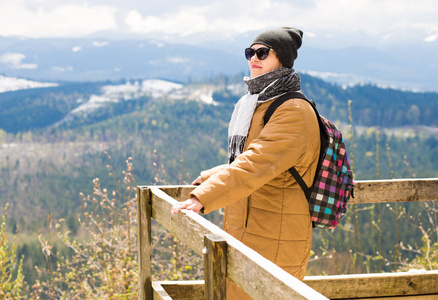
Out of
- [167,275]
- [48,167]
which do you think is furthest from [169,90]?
[167,275]

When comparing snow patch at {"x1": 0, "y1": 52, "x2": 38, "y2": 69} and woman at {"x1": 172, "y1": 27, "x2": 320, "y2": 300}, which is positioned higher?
snow patch at {"x1": 0, "y1": 52, "x2": 38, "y2": 69}

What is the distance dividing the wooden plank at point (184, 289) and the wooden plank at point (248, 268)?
754 millimetres

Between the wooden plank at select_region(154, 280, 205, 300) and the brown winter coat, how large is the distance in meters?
0.81

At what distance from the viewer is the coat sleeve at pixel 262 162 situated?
1.97 meters

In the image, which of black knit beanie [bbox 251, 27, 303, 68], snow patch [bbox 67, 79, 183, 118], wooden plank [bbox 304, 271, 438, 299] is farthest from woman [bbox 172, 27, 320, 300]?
snow patch [bbox 67, 79, 183, 118]

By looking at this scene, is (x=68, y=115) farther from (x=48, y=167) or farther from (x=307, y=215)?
(x=307, y=215)

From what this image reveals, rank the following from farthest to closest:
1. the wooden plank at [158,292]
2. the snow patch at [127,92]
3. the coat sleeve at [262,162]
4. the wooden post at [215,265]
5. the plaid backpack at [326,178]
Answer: the snow patch at [127,92]
the wooden plank at [158,292]
the plaid backpack at [326,178]
the coat sleeve at [262,162]
the wooden post at [215,265]

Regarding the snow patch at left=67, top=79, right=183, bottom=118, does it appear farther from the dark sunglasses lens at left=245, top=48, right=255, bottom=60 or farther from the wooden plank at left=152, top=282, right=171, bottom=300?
the dark sunglasses lens at left=245, top=48, right=255, bottom=60

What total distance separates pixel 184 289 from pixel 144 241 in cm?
44

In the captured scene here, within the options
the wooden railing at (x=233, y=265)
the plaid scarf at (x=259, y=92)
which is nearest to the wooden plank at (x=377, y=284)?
the wooden railing at (x=233, y=265)

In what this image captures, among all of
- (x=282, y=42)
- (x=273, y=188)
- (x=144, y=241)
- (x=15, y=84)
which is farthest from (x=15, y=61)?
(x=273, y=188)

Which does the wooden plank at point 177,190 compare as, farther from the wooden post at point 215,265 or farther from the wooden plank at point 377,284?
the wooden post at point 215,265

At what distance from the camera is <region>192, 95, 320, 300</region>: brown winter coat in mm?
1984

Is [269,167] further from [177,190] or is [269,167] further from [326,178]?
[177,190]
